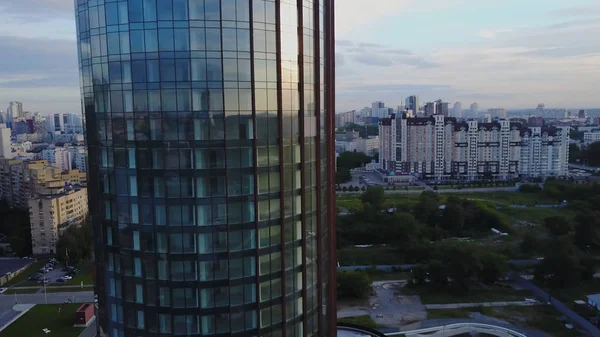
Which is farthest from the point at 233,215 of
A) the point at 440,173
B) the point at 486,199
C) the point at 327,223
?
the point at 440,173

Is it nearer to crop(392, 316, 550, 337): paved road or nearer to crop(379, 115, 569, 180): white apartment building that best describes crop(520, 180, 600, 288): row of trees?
crop(392, 316, 550, 337): paved road

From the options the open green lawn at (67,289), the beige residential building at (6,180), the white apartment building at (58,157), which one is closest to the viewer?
the open green lawn at (67,289)

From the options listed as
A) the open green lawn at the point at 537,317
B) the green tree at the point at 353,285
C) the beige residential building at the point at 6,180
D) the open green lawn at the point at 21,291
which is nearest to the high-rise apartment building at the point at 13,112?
the beige residential building at the point at 6,180

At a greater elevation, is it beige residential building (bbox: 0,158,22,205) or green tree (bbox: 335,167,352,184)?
beige residential building (bbox: 0,158,22,205)

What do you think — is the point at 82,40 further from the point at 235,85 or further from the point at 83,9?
the point at 235,85

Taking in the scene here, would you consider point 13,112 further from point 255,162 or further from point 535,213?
point 255,162

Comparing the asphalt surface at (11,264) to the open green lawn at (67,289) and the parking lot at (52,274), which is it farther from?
the open green lawn at (67,289)

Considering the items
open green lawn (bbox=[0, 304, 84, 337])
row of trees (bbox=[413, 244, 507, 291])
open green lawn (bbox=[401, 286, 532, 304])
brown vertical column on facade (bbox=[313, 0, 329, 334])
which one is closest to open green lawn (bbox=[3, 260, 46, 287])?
open green lawn (bbox=[0, 304, 84, 337])

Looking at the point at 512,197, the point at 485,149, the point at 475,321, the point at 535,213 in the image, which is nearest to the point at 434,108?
the point at 485,149
